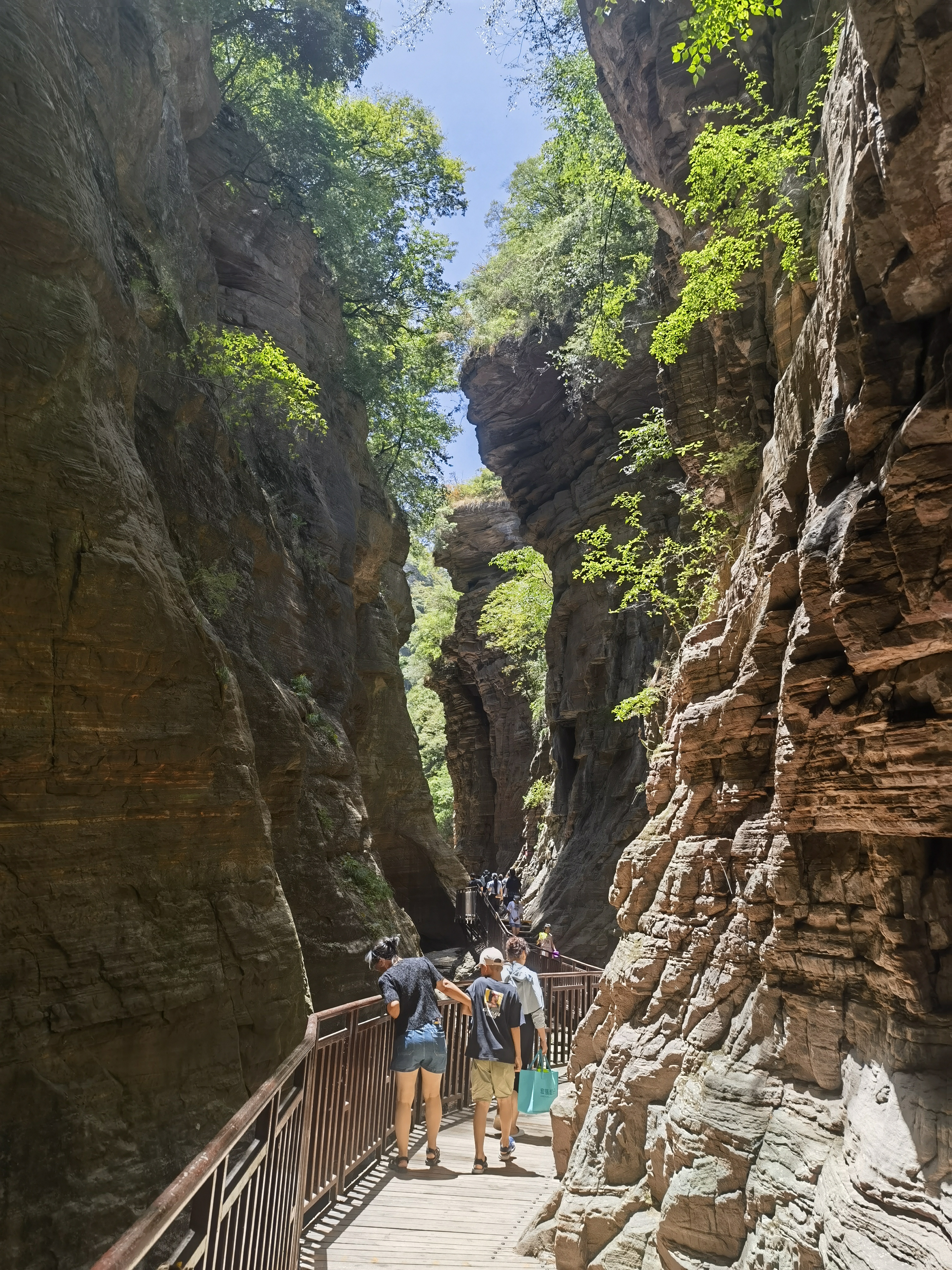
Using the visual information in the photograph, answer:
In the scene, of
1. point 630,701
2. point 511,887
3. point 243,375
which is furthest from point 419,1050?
point 511,887

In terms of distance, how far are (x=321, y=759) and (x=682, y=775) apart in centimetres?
Result: 682

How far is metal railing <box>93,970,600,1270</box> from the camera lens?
9.27 ft

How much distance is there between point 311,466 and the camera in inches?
611

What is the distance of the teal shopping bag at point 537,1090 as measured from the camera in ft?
22.1

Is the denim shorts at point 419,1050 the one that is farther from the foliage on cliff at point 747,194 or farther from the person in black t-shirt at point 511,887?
the person in black t-shirt at point 511,887

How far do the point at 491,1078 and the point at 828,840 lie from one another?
384 cm

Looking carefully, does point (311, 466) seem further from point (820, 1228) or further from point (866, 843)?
point (820, 1228)

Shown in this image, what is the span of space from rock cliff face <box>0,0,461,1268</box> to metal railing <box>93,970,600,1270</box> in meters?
0.89

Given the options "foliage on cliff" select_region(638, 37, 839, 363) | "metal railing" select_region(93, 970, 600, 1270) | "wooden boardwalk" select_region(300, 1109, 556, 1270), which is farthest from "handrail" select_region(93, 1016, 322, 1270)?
"foliage on cliff" select_region(638, 37, 839, 363)

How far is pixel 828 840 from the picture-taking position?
16.4ft

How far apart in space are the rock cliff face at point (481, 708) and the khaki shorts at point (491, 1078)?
26781mm

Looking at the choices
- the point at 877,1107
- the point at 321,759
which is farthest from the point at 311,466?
the point at 877,1107

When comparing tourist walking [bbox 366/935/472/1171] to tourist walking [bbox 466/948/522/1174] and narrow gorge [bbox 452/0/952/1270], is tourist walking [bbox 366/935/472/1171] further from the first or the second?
narrow gorge [bbox 452/0/952/1270]

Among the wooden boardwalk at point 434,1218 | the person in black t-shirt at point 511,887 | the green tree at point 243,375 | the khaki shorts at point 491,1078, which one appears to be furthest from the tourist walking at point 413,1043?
the person in black t-shirt at point 511,887
